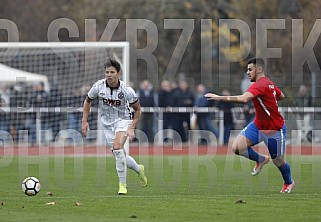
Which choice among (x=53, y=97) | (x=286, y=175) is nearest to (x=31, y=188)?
(x=286, y=175)

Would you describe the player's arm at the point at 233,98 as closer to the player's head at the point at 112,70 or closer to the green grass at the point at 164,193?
the green grass at the point at 164,193

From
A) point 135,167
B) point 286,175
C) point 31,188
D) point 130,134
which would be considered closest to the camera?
point 31,188

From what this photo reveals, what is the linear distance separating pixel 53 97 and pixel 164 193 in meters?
14.4

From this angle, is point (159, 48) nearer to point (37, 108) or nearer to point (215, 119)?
point (215, 119)

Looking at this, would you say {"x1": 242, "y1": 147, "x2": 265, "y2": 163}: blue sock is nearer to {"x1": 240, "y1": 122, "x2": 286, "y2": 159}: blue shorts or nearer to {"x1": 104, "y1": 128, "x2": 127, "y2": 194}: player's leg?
{"x1": 240, "y1": 122, "x2": 286, "y2": 159}: blue shorts

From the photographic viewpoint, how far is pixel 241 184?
15641 millimetres

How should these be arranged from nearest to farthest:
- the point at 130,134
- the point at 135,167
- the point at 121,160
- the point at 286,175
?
the point at 130,134 < the point at 121,160 < the point at 286,175 < the point at 135,167

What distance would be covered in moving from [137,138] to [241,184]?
1409 centimetres

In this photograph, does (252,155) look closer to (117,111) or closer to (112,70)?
(117,111)

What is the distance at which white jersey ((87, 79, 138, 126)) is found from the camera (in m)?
14.1

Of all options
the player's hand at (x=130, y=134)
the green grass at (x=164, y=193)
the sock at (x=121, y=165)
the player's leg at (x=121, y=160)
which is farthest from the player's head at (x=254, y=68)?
the sock at (x=121, y=165)

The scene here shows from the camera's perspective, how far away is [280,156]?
46.4 ft

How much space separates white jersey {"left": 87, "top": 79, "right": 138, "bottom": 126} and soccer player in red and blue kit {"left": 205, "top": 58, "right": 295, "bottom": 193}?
1.87 meters

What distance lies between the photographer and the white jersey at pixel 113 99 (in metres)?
14.1
